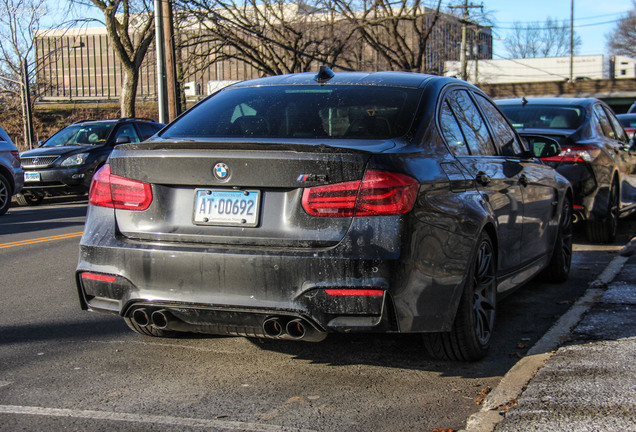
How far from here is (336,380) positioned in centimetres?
407

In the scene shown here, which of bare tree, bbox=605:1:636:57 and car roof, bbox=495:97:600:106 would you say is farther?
bare tree, bbox=605:1:636:57

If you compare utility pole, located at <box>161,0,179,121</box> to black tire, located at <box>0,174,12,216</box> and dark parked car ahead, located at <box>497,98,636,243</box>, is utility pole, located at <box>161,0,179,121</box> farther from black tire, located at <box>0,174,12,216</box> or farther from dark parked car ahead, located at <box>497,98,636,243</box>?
dark parked car ahead, located at <box>497,98,636,243</box>

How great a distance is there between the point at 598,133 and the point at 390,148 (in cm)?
630

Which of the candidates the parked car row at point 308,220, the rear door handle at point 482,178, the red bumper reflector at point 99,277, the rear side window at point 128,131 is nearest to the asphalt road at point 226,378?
the parked car row at point 308,220

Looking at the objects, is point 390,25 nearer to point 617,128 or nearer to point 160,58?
point 160,58

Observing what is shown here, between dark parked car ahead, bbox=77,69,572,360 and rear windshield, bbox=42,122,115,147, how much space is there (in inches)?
547

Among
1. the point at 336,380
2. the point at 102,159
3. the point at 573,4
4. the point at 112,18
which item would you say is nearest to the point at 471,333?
the point at 336,380

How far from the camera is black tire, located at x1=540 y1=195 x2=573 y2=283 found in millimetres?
6637

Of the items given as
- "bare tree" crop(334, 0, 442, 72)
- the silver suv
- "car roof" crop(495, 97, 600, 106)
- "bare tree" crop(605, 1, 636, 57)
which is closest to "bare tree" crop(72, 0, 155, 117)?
"bare tree" crop(334, 0, 442, 72)

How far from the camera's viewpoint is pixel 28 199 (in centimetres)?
1725

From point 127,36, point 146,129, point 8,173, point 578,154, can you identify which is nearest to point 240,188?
point 578,154

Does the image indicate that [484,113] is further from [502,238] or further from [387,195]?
[387,195]

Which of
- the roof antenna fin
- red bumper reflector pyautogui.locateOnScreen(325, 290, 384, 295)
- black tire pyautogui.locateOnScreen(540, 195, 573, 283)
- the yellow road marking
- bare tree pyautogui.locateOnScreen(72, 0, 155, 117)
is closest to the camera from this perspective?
red bumper reflector pyautogui.locateOnScreen(325, 290, 384, 295)

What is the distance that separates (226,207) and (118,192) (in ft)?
2.13
